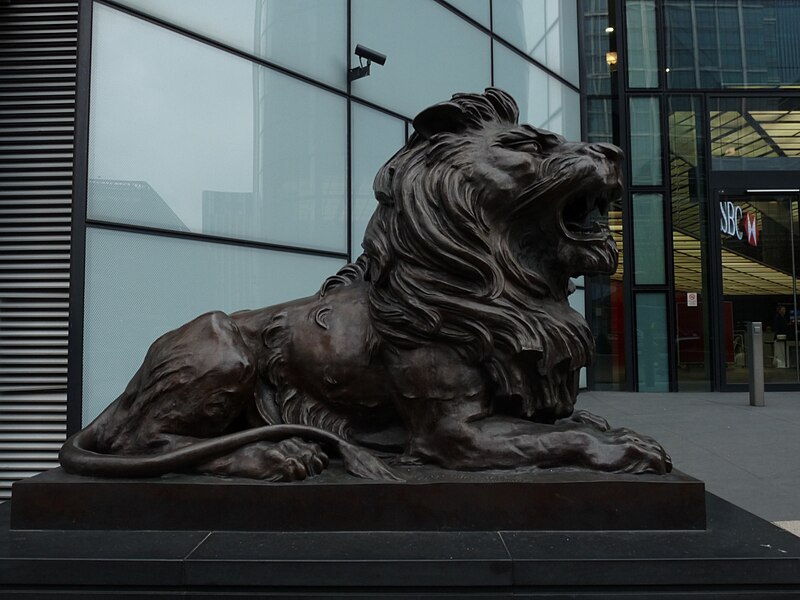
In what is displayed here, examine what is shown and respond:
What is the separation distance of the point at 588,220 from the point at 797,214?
11739mm

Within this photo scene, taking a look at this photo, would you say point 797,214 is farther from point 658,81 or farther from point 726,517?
point 726,517

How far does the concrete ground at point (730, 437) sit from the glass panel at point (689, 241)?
2.33 feet

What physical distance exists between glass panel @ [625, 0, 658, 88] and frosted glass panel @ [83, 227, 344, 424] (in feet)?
30.4

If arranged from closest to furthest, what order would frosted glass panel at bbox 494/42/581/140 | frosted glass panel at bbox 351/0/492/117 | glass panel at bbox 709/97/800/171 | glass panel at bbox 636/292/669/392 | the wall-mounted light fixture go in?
the wall-mounted light fixture
frosted glass panel at bbox 351/0/492/117
frosted glass panel at bbox 494/42/581/140
glass panel at bbox 636/292/669/392
glass panel at bbox 709/97/800/171

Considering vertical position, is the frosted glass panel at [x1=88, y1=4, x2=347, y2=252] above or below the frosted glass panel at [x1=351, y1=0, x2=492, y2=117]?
below

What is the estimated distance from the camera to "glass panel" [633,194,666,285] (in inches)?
471

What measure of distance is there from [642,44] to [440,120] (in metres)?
11.5

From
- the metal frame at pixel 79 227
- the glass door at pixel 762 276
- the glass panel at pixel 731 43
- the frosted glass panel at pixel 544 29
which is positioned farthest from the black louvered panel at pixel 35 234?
the glass door at pixel 762 276

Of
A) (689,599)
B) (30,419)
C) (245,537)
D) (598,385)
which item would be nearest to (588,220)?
(689,599)

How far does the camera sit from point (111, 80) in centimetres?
559

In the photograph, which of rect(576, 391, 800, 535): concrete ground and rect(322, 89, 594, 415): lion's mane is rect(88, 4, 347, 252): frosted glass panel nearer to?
rect(322, 89, 594, 415): lion's mane

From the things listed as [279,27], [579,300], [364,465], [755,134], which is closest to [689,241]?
[755,134]

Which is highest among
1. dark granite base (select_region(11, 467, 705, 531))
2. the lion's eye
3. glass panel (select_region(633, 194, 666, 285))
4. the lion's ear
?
glass panel (select_region(633, 194, 666, 285))

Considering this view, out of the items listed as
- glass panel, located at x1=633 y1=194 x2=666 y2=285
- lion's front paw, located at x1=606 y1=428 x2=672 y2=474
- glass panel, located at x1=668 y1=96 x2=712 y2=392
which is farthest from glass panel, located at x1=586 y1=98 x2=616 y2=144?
lion's front paw, located at x1=606 y1=428 x2=672 y2=474
